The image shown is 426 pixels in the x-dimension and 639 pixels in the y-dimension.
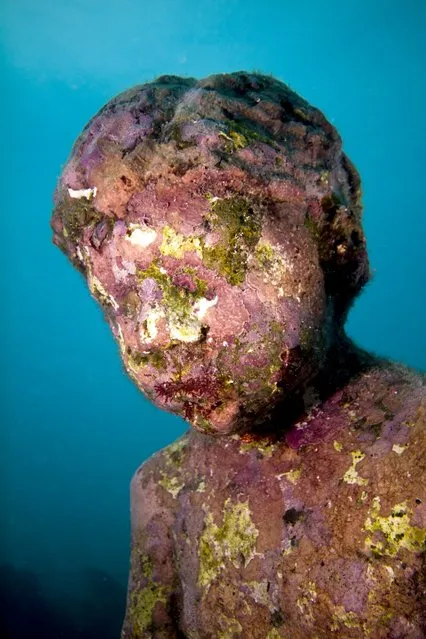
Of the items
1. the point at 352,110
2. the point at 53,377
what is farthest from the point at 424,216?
the point at 53,377

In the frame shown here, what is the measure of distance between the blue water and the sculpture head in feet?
38.4

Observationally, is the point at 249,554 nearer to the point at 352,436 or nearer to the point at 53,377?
the point at 352,436

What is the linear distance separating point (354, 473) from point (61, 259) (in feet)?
279

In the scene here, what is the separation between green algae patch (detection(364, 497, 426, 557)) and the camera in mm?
1786

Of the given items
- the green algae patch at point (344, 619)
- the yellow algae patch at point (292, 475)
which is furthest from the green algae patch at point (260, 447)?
the green algae patch at point (344, 619)

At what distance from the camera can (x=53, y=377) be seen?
226 feet

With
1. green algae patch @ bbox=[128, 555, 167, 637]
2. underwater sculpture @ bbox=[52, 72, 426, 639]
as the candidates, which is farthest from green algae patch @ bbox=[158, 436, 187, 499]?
green algae patch @ bbox=[128, 555, 167, 637]

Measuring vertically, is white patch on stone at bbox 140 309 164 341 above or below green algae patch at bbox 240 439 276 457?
above

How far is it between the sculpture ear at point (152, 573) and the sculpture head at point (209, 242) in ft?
4.47

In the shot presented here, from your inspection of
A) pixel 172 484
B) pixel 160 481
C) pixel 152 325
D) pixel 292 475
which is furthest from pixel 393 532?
pixel 160 481

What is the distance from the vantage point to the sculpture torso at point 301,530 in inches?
72.9

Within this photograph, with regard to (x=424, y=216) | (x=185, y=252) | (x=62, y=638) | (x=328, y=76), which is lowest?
(x=62, y=638)

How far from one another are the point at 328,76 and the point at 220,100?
6788 centimetres

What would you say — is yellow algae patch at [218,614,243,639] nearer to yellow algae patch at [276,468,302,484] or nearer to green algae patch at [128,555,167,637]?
green algae patch at [128,555,167,637]
